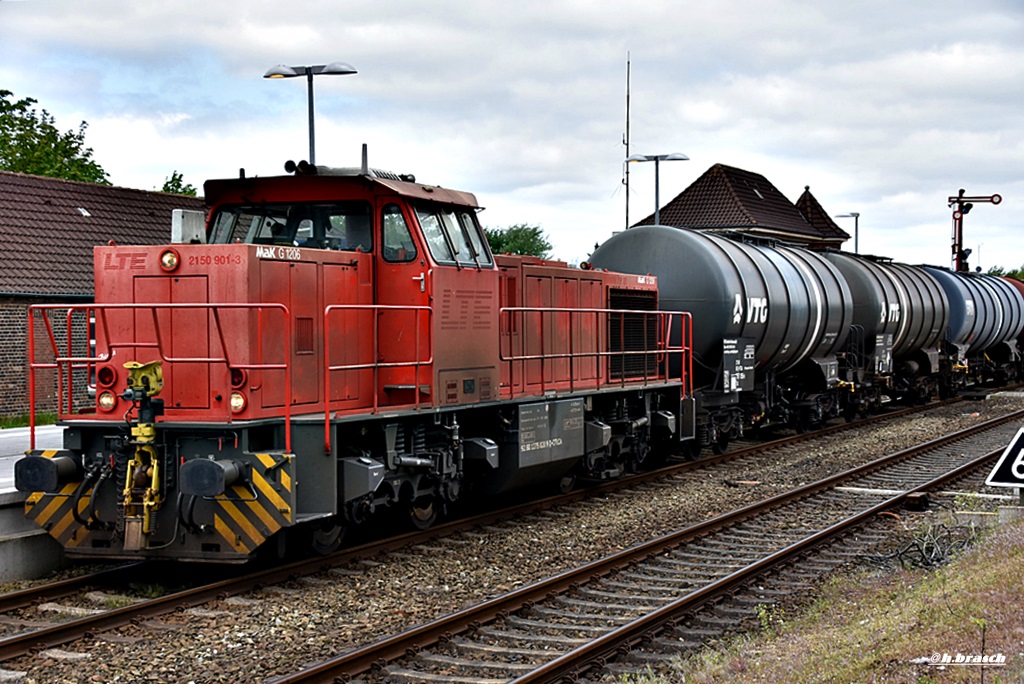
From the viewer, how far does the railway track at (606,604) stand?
6.86 metres

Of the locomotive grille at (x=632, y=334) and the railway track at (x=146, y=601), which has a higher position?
the locomotive grille at (x=632, y=334)

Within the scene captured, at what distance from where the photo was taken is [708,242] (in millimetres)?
17266

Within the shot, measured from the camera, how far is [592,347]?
14.2 meters

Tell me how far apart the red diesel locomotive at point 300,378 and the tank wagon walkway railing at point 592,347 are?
0.10 m

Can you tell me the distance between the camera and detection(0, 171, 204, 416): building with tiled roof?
21.6 metres

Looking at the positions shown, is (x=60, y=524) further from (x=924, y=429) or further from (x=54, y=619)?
(x=924, y=429)

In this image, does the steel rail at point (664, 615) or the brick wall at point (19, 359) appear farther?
the brick wall at point (19, 359)

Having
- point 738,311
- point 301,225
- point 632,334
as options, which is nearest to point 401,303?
point 301,225

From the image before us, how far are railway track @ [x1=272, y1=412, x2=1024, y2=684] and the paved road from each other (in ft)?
15.1

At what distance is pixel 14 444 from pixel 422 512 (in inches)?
271

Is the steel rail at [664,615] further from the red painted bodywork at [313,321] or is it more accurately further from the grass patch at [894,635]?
the red painted bodywork at [313,321]

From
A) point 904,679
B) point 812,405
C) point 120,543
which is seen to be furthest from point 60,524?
point 812,405

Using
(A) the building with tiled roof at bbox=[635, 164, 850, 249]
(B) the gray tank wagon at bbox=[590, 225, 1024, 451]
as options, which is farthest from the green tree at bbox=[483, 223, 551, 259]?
(B) the gray tank wagon at bbox=[590, 225, 1024, 451]

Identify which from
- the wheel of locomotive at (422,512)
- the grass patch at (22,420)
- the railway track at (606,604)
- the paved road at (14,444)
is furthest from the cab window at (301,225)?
the grass patch at (22,420)
